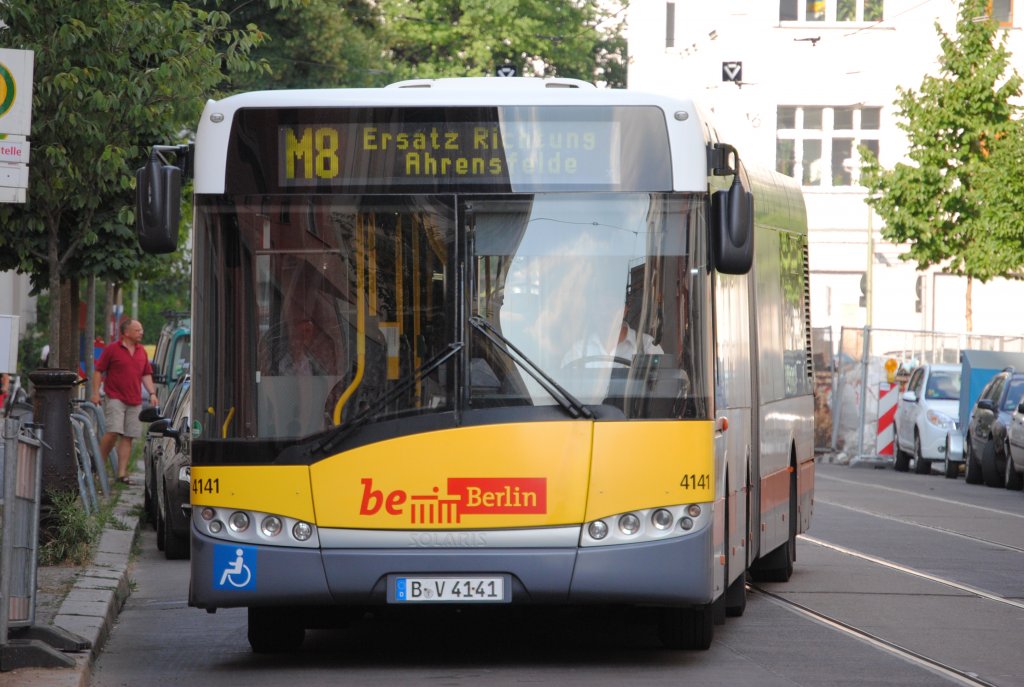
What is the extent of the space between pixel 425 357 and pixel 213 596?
1.46 meters

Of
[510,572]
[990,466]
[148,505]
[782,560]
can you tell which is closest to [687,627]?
[510,572]

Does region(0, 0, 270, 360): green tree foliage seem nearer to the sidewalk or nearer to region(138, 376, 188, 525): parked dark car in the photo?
region(138, 376, 188, 525): parked dark car

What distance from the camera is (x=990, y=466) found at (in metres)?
28.2

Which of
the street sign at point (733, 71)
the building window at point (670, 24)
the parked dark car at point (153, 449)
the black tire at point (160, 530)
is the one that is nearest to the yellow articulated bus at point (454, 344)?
the parked dark car at point (153, 449)

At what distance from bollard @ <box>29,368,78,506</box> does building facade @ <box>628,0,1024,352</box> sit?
35168 millimetres

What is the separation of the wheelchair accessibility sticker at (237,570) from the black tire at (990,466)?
20686mm

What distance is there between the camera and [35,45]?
15.3 meters

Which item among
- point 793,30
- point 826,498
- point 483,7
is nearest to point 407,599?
point 826,498

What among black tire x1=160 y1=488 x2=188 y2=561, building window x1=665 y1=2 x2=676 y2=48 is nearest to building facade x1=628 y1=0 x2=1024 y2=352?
building window x1=665 y1=2 x2=676 y2=48

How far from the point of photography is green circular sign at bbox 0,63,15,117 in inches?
373

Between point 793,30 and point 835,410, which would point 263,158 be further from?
point 793,30

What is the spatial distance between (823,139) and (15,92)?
41.0 metres

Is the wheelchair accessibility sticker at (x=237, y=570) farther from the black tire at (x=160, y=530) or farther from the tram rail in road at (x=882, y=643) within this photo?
the black tire at (x=160, y=530)

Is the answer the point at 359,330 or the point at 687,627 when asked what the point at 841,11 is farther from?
the point at 359,330
